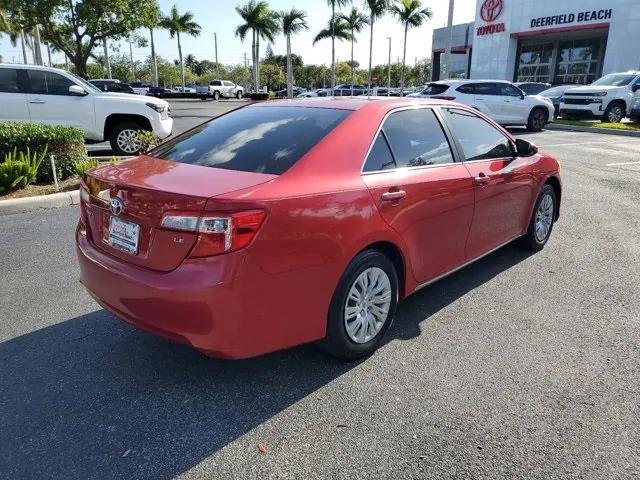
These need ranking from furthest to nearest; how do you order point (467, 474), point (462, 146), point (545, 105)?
1. point (545, 105)
2. point (462, 146)
3. point (467, 474)

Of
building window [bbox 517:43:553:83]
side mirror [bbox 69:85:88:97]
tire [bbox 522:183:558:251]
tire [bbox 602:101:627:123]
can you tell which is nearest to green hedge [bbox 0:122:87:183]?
side mirror [bbox 69:85:88:97]

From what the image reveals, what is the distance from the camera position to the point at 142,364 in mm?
3211

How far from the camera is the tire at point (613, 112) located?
1970cm

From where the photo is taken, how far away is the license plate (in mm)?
2764

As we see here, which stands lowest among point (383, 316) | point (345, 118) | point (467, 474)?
point (467, 474)

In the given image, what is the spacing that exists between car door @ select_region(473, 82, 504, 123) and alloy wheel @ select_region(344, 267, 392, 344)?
48.8ft

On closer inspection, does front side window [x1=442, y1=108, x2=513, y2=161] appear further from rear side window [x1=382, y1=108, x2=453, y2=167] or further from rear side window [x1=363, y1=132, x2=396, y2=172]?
rear side window [x1=363, y1=132, x2=396, y2=172]

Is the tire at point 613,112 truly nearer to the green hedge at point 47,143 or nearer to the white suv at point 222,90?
the green hedge at point 47,143

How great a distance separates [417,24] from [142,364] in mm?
40462

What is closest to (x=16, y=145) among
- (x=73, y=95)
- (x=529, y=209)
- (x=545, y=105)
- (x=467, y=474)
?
(x=73, y=95)

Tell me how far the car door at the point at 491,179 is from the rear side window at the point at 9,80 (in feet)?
30.0

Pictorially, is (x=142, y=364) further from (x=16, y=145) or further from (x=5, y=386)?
(x=16, y=145)

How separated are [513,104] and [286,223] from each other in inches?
649

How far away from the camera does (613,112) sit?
19.8m
